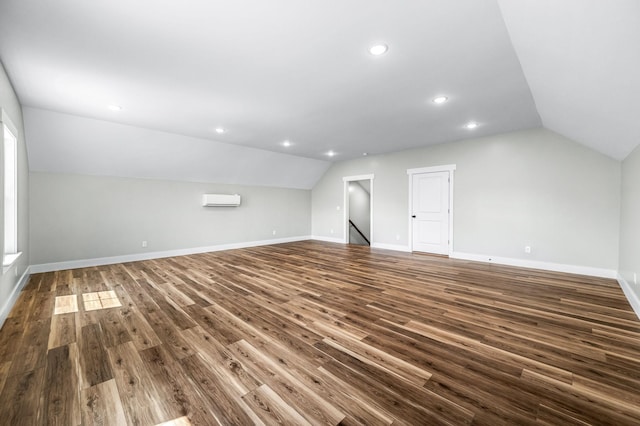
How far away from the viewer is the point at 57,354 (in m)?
1.99

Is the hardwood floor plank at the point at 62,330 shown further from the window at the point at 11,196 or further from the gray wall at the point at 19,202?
the window at the point at 11,196

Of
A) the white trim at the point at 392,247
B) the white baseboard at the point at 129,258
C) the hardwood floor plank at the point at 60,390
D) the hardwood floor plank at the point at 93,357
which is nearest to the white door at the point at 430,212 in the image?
the white trim at the point at 392,247

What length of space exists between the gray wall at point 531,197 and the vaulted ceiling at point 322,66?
1.43 feet

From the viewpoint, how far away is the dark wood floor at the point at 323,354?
4.68ft

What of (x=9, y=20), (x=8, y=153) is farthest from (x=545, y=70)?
(x=8, y=153)

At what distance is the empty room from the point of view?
1.60m

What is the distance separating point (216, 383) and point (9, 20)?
10.0ft

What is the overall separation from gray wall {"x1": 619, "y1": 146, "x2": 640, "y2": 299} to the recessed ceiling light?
346cm

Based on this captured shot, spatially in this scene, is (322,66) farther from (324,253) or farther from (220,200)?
(220,200)

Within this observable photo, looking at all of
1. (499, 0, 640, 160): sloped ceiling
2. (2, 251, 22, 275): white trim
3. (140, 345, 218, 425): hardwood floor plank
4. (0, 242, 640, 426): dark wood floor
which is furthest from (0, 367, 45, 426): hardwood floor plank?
(499, 0, 640, 160): sloped ceiling

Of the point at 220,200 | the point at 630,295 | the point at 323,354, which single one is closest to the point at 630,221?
the point at 630,295

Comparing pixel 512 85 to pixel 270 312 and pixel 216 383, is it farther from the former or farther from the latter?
pixel 216 383

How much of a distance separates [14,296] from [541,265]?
25.9ft

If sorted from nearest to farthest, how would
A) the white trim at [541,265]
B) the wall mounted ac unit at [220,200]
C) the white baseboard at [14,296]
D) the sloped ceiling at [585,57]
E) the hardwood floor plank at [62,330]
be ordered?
the sloped ceiling at [585,57], the hardwood floor plank at [62,330], the white baseboard at [14,296], the white trim at [541,265], the wall mounted ac unit at [220,200]
